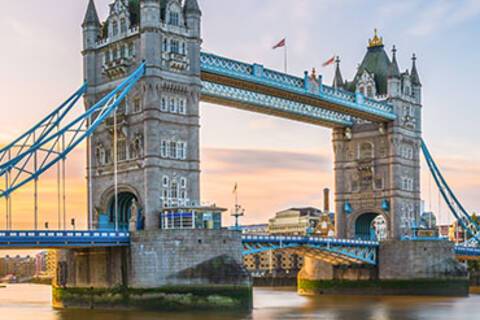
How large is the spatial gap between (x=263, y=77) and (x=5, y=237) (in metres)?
26.4

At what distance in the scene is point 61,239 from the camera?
182 ft

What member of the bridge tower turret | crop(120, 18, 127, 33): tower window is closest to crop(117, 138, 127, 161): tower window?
the bridge tower turret

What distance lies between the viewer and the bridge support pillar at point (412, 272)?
80.2m

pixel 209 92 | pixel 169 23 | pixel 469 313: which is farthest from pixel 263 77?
pixel 469 313

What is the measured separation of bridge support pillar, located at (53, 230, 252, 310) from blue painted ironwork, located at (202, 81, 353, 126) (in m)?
14.4

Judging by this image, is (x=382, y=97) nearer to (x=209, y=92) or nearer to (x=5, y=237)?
(x=209, y=92)

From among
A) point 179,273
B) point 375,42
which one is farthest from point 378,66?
point 179,273

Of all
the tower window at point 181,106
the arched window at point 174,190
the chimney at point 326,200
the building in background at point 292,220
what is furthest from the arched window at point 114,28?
the building in background at point 292,220

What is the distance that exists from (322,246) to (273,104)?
503 inches

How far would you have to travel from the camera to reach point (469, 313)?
6000 centimetres

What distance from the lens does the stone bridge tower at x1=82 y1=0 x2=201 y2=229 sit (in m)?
62.2

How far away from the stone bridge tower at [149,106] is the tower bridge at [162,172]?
8 cm

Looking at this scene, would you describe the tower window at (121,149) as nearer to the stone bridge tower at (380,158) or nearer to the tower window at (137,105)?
the tower window at (137,105)

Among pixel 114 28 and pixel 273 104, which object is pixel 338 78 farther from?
pixel 114 28
